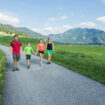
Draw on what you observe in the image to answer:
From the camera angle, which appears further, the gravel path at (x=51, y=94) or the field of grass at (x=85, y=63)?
the field of grass at (x=85, y=63)

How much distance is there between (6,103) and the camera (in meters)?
4.19

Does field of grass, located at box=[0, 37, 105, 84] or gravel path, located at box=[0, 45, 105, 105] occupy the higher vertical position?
gravel path, located at box=[0, 45, 105, 105]

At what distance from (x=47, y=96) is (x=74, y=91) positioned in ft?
3.81

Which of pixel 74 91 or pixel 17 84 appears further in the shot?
pixel 17 84

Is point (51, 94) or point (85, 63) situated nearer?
point (51, 94)

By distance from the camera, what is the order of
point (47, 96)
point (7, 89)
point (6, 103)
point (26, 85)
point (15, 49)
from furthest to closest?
point (15, 49) < point (26, 85) < point (7, 89) < point (47, 96) < point (6, 103)

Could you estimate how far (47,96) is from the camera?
4.63 m

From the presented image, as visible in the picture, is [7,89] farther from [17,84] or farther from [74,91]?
[74,91]

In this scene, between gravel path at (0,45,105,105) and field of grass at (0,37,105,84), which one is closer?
gravel path at (0,45,105,105)

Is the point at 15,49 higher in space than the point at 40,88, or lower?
higher

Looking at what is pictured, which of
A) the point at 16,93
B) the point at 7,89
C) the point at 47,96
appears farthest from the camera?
the point at 7,89

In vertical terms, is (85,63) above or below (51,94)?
below

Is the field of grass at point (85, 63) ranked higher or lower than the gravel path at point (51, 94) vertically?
lower

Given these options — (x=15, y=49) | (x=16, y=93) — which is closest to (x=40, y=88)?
(x=16, y=93)
